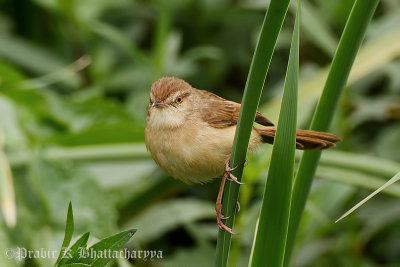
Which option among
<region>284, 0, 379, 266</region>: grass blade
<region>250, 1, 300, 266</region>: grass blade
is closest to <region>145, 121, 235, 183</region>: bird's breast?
<region>284, 0, 379, 266</region>: grass blade

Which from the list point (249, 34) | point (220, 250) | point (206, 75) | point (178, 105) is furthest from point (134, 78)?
point (220, 250)

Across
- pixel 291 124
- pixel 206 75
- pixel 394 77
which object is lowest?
pixel 291 124

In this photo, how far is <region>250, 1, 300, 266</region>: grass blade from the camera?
134 cm

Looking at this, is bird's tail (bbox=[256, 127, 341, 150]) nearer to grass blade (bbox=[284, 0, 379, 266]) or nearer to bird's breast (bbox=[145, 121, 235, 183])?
grass blade (bbox=[284, 0, 379, 266])

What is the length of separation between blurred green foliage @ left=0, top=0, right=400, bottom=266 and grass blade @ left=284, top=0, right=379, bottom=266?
104cm

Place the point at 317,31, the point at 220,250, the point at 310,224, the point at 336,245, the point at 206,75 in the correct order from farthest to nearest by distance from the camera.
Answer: the point at 206,75 → the point at 317,31 → the point at 336,245 → the point at 310,224 → the point at 220,250

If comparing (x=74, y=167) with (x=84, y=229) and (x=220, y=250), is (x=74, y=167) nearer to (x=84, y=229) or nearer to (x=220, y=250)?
(x=84, y=229)

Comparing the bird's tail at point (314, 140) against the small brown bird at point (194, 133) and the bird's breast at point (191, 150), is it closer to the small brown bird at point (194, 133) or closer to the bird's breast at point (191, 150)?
the small brown bird at point (194, 133)

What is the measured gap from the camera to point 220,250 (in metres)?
1.46

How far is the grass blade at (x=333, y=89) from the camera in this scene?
135 centimetres

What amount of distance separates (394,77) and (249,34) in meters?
1.18

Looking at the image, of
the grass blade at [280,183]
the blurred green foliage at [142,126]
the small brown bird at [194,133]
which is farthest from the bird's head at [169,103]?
the grass blade at [280,183]

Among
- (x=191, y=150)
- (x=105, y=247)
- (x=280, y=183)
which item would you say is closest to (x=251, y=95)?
(x=280, y=183)

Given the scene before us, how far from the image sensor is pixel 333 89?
1437mm
